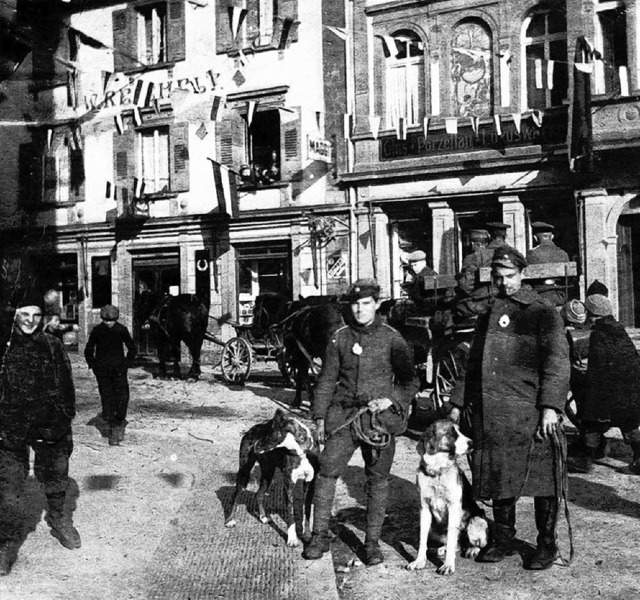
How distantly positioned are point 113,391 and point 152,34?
16.2m

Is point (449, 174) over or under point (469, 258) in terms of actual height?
over

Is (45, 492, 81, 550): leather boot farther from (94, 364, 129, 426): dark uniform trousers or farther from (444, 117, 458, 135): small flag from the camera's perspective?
(444, 117, 458, 135): small flag

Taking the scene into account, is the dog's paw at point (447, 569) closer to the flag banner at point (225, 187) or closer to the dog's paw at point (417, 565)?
the dog's paw at point (417, 565)

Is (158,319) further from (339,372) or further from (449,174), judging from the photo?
(339,372)

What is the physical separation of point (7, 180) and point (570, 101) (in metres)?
17.8

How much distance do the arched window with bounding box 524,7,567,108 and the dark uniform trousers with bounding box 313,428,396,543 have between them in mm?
13473

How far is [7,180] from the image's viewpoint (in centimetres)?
2503

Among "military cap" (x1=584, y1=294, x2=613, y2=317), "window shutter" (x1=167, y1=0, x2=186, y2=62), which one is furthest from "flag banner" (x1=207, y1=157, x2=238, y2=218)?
"military cap" (x1=584, y1=294, x2=613, y2=317)

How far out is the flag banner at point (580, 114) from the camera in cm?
1526

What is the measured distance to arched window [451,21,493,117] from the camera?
17672 millimetres

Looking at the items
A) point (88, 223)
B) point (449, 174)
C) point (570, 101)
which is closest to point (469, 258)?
point (570, 101)

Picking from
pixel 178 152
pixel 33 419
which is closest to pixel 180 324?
pixel 178 152

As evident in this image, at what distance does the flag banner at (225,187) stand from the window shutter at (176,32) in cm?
389

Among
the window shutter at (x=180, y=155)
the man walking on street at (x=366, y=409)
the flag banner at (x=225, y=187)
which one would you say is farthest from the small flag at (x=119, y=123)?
the man walking on street at (x=366, y=409)
